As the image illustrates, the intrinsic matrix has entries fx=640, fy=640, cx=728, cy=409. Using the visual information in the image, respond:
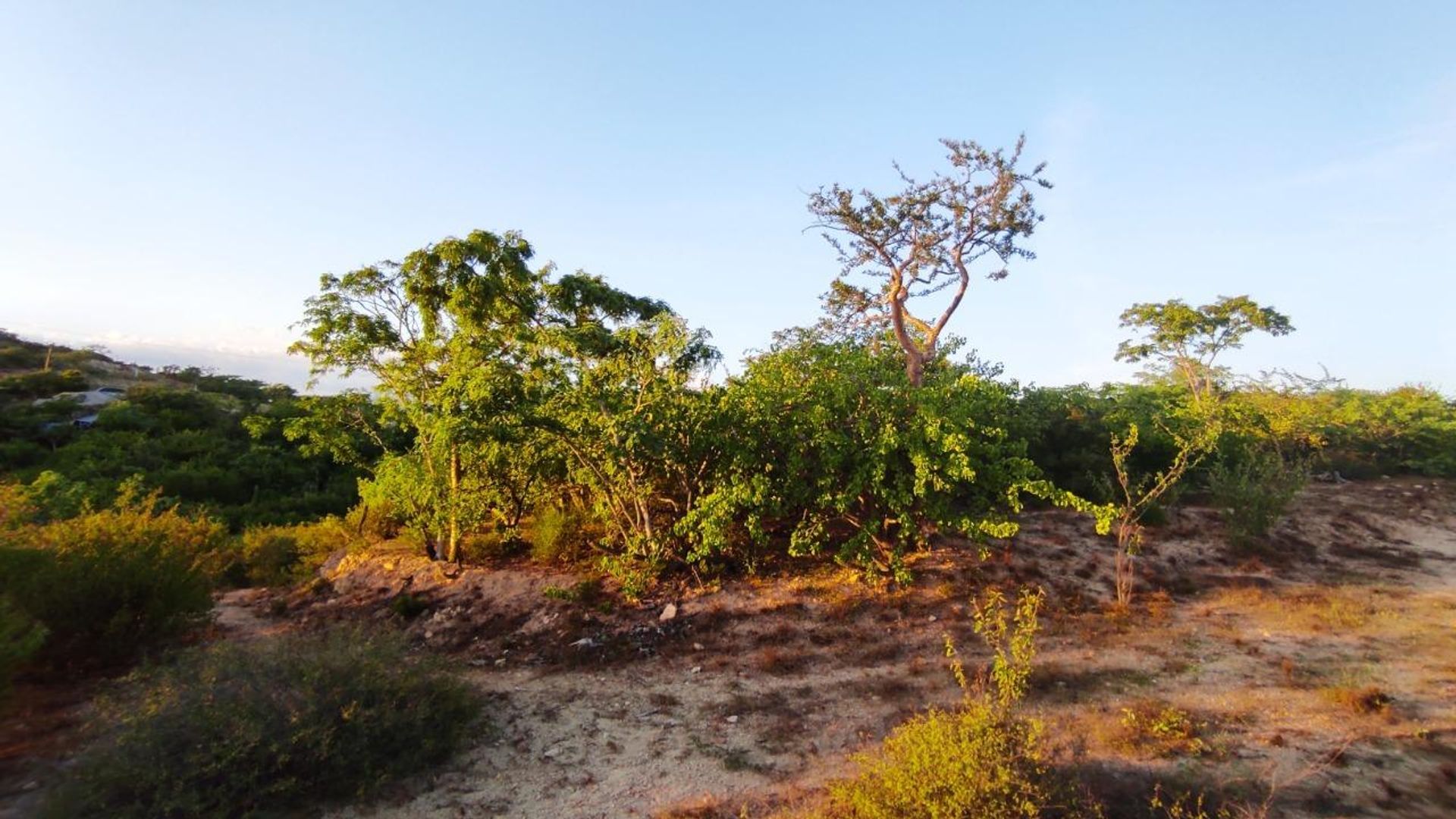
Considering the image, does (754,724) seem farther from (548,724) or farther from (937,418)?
(937,418)

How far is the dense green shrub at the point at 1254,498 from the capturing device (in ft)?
40.7

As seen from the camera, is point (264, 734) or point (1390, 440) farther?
point (1390, 440)

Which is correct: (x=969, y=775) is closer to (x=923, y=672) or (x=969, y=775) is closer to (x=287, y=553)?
(x=923, y=672)

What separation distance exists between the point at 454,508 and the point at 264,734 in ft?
18.4

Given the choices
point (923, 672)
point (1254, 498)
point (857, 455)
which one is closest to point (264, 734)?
point (923, 672)

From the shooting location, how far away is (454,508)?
10.7 m

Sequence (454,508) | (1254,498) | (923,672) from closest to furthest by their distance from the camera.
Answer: (923,672) < (454,508) < (1254,498)

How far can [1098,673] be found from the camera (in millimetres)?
7469

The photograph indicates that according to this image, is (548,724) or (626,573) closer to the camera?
(548,724)

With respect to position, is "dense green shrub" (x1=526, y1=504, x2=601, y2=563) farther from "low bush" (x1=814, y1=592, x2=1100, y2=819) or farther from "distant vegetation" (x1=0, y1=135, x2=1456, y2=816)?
"low bush" (x1=814, y1=592, x2=1100, y2=819)

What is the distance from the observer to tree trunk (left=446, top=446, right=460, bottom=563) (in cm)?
1068

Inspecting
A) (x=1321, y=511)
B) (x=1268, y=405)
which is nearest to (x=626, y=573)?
(x=1321, y=511)

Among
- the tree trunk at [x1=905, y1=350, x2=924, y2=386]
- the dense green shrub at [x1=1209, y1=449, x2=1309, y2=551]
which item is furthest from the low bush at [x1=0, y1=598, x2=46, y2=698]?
the dense green shrub at [x1=1209, y1=449, x2=1309, y2=551]

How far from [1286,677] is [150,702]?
11.2 metres
